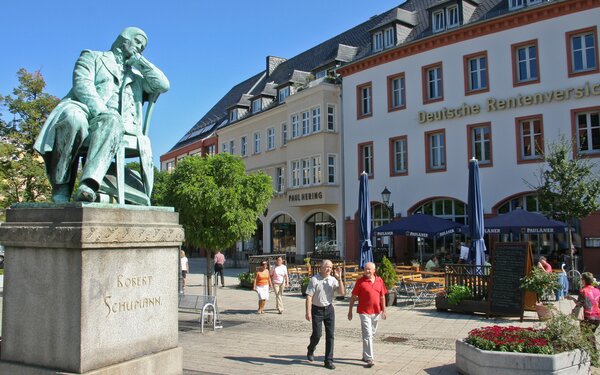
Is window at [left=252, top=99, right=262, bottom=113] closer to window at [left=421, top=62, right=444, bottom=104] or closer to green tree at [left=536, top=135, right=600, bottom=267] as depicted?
window at [left=421, top=62, right=444, bottom=104]

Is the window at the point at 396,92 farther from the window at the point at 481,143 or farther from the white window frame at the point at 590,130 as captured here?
the white window frame at the point at 590,130

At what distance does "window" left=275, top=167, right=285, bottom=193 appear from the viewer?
36525 mm

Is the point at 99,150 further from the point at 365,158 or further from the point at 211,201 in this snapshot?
the point at 365,158

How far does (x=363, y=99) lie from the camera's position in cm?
3069

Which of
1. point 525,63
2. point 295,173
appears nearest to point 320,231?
point 295,173

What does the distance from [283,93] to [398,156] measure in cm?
1266

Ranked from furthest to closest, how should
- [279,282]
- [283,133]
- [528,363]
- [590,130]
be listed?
[283,133] < [590,130] < [279,282] < [528,363]

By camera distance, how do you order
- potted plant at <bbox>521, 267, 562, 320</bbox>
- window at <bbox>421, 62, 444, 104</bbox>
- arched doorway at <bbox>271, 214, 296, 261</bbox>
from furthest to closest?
arched doorway at <bbox>271, 214, 296, 261</bbox>, window at <bbox>421, 62, 444, 104</bbox>, potted plant at <bbox>521, 267, 562, 320</bbox>

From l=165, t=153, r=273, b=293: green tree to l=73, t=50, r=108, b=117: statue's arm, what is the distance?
8.55 m

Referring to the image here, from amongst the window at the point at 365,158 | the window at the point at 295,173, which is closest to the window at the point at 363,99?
the window at the point at 365,158

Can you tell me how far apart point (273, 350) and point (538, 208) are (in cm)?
1729

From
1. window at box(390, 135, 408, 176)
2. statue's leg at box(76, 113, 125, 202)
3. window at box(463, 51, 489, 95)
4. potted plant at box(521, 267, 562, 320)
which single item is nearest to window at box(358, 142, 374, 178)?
window at box(390, 135, 408, 176)

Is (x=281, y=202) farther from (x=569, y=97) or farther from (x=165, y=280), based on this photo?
(x=165, y=280)

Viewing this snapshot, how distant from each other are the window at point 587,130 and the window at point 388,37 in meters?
10.9
